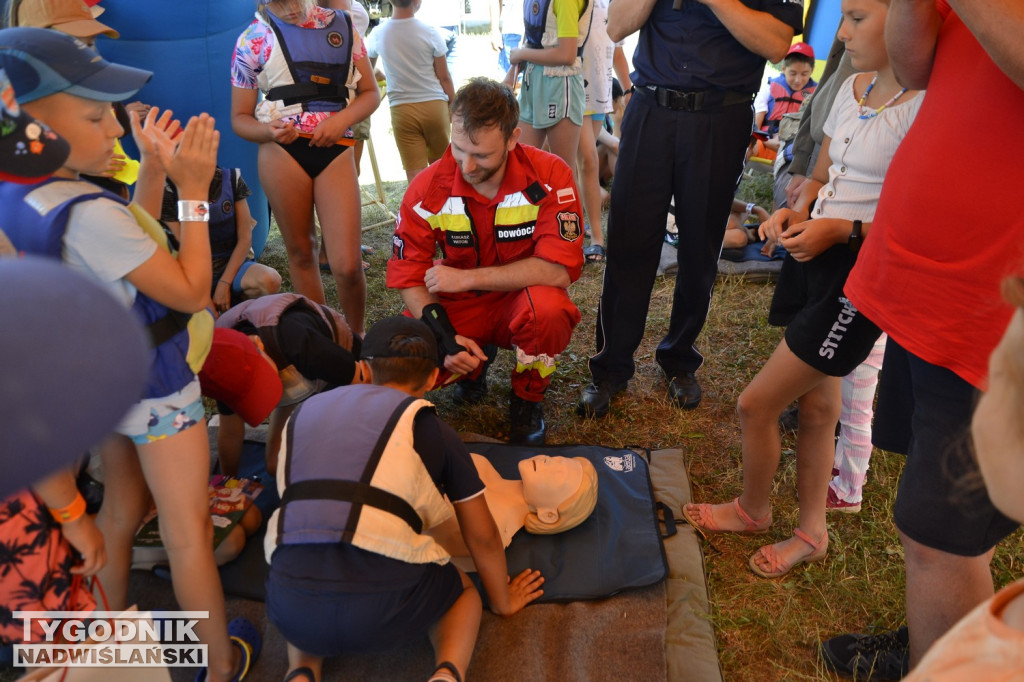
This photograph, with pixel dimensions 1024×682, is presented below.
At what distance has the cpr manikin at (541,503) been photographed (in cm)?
232

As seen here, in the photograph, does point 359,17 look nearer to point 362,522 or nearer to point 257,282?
point 257,282

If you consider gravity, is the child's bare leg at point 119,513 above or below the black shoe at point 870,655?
above

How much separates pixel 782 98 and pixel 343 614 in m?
5.39

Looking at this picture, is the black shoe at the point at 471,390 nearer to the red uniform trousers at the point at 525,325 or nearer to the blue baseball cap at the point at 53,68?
the red uniform trousers at the point at 525,325

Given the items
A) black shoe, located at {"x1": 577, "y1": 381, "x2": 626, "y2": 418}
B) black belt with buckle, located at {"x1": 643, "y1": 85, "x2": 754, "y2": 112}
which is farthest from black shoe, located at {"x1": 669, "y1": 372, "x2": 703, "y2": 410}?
black belt with buckle, located at {"x1": 643, "y1": 85, "x2": 754, "y2": 112}

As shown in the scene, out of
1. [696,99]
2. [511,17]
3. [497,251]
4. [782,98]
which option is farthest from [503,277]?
[782,98]

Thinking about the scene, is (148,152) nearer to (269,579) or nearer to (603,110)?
(269,579)

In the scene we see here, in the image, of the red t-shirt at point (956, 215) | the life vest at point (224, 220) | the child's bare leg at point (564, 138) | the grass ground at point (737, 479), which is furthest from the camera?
the child's bare leg at point (564, 138)

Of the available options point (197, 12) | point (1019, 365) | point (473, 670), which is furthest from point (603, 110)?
point (1019, 365)

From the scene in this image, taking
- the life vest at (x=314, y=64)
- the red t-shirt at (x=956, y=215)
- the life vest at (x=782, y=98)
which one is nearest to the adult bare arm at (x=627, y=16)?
the life vest at (x=314, y=64)

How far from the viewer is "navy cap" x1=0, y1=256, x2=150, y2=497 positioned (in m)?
0.48

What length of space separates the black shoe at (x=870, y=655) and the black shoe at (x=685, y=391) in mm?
1317

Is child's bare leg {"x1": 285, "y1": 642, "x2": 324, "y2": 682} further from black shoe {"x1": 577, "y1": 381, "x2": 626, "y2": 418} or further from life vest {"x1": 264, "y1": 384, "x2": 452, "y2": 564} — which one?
black shoe {"x1": 577, "y1": 381, "x2": 626, "y2": 418}

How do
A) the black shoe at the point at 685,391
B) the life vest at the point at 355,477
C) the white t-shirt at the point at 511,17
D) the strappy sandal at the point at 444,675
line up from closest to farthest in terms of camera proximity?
the life vest at the point at 355,477 → the strappy sandal at the point at 444,675 → the black shoe at the point at 685,391 → the white t-shirt at the point at 511,17
